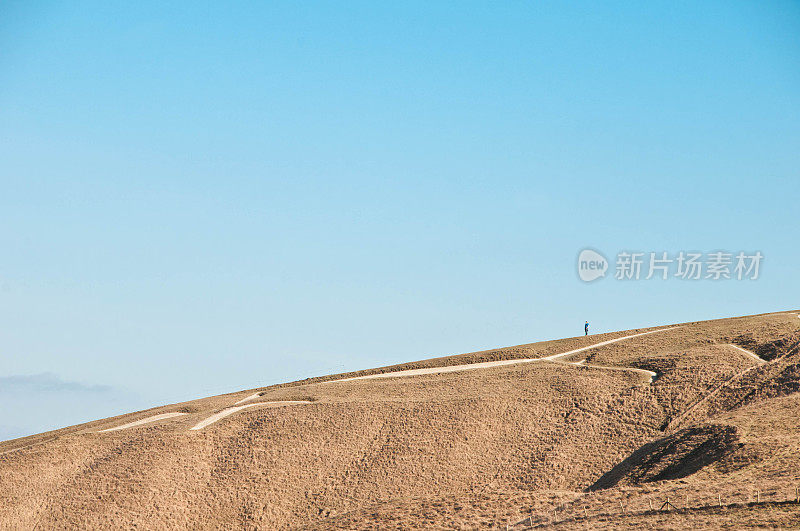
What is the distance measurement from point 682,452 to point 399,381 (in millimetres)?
23097

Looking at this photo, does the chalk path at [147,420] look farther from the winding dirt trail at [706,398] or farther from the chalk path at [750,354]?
the chalk path at [750,354]

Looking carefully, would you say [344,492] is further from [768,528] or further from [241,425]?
[768,528]

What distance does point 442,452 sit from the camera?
42250 millimetres

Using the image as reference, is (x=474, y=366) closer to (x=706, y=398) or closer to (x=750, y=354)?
(x=706, y=398)

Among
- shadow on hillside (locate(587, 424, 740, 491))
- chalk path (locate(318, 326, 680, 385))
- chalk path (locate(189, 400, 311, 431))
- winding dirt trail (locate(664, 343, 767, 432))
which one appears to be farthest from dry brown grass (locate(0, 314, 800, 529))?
chalk path (locate(318, 326, 680, 385))

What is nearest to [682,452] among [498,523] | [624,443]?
[624,443]

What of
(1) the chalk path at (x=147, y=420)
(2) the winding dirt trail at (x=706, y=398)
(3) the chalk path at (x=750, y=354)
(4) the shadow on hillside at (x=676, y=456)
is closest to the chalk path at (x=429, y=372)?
(1) the chalk path at (x=147, y=420)

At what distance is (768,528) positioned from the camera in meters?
23.1

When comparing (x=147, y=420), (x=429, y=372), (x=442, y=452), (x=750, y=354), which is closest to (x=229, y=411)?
(x=147, y=420)

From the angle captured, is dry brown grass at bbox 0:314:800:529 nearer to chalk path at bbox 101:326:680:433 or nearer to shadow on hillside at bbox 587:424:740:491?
shadow on hillside at bbox 587:424:740:491

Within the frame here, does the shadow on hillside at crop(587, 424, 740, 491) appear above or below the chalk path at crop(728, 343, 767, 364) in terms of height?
below

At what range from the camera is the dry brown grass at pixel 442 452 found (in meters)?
32.6

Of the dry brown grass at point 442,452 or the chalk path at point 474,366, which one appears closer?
the dry brown grass at point 442,452

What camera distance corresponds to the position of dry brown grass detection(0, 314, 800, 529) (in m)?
32.6
